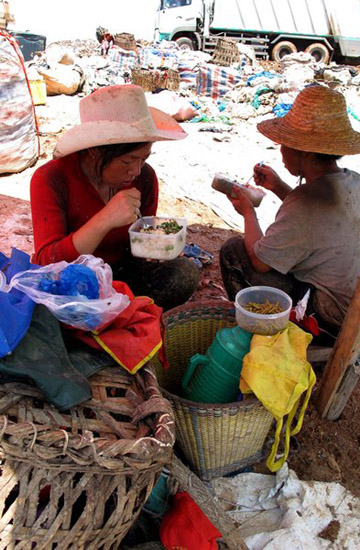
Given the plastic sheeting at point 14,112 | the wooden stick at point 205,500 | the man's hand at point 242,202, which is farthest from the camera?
the plastic sheeting at point 14,112

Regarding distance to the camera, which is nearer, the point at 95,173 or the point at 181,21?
the point at 95,173

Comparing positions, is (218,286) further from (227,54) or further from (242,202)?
(227,54)

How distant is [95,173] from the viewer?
6.67 ft

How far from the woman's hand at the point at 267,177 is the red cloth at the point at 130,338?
168cm

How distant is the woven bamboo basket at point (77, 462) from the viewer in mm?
1057

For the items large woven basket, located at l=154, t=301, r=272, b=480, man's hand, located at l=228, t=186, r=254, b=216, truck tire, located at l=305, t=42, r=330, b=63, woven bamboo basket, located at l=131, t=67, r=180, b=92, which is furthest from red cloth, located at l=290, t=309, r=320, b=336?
truck tire, located at l=305, t=42, r=330, b=63

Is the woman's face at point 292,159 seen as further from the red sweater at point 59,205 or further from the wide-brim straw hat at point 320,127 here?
the red sweater at point 59,205

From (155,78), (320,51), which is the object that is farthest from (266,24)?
(155,78)

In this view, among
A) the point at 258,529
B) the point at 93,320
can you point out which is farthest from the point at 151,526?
the point at 93,320

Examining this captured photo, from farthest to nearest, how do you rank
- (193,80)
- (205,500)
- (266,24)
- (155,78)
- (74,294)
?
1. (266,24)
2. (193,80)
3. (155,78)
4. (205,500)
5. (74,294)

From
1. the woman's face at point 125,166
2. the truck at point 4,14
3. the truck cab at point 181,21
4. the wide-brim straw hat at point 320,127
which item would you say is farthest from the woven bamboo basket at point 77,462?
the truck cab at point 181,21

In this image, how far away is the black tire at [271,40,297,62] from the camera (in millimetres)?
17172

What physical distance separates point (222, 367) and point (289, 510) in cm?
59

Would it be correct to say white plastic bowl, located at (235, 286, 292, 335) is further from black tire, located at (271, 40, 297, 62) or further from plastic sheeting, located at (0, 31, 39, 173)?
black tire, located at (271, 40, 297, 62)
